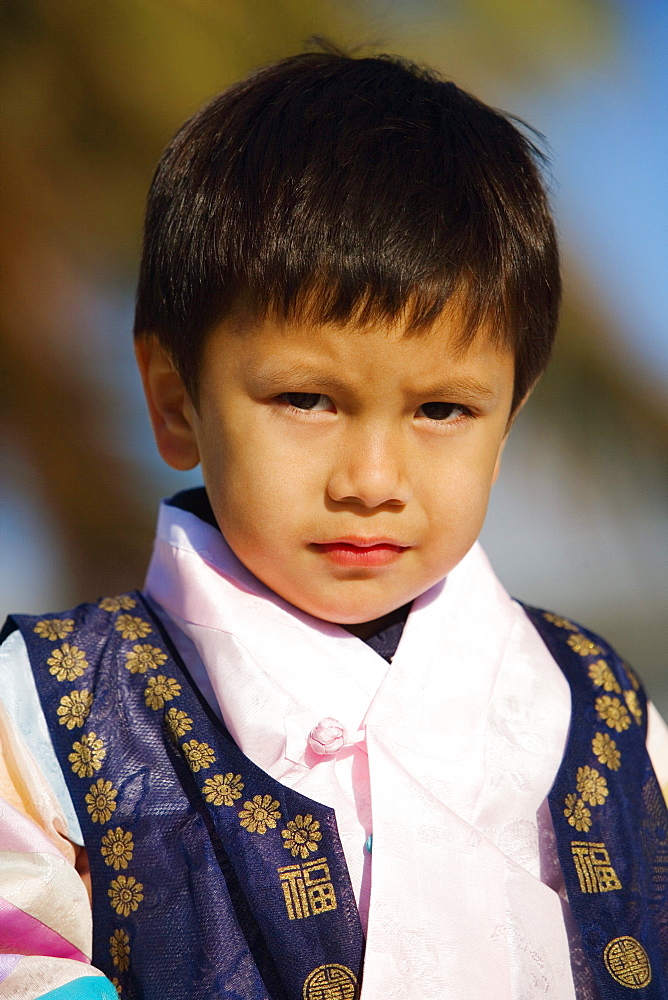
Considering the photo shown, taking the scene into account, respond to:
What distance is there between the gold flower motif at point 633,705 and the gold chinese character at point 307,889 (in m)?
0.47

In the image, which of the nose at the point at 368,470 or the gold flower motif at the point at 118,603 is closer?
the nose at the point at 368,470

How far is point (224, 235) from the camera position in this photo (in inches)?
42.0

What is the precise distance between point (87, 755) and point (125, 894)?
14 centimetres

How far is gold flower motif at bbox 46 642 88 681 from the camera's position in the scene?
44.0 inches

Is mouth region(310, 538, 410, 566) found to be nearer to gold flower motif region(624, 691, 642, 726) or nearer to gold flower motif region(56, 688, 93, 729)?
gold flower motif region(56, 688, 93, 729)

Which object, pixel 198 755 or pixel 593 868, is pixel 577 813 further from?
pixel 198 755

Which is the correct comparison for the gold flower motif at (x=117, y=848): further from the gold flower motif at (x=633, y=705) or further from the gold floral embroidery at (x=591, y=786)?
the gold flower motif at (x=633, y=705)

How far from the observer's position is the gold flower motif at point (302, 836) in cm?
101

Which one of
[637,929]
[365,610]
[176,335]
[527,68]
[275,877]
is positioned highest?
[527,68]

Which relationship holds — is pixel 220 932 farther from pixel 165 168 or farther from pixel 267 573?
pixel 165 168

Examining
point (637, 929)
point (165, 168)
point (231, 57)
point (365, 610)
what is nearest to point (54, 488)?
point (231, 57)

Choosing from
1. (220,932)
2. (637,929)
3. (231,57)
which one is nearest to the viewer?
(220,932)

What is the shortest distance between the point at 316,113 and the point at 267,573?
50 cm

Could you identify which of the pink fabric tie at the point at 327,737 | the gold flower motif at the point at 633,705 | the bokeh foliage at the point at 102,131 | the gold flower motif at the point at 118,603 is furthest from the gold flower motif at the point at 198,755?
the bokeh foliage at the point at 102,131
